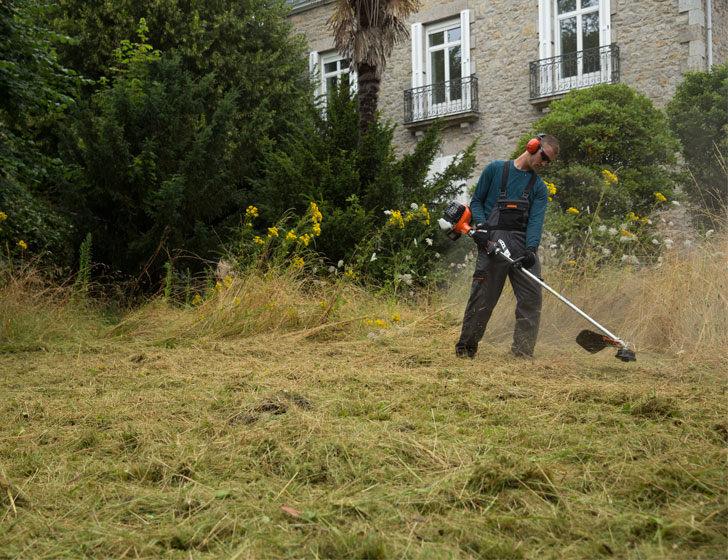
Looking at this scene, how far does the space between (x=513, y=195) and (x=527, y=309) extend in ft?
2.92

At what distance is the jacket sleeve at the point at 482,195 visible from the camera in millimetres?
5402

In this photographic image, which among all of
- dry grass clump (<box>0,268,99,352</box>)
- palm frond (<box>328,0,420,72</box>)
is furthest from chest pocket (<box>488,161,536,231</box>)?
palm frond (<box>328,0,420,72</box>)

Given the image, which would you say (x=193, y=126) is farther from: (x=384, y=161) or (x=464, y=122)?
(x=464, y=122)

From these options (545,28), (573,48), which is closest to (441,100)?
(545,28)

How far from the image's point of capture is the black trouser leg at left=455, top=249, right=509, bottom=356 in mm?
5277

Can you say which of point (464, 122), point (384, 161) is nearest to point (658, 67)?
point (464, 122)

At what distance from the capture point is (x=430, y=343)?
6.02 meters

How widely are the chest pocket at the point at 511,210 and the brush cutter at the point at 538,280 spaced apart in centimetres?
19

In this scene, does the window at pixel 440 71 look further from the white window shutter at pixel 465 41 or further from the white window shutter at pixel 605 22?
the white window shutter at pixel 605 22

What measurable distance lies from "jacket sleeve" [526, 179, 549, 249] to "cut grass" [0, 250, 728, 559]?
934mm

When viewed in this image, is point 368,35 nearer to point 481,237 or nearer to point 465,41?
point 481,237

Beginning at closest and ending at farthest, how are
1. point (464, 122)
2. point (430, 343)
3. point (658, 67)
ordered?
point (430, 343)
point (658, 67)
point (464, 122)

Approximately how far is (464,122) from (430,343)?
11.3 meters

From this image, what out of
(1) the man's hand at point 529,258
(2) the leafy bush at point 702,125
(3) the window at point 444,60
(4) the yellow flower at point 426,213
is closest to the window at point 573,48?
(3) the window at point 444,60
